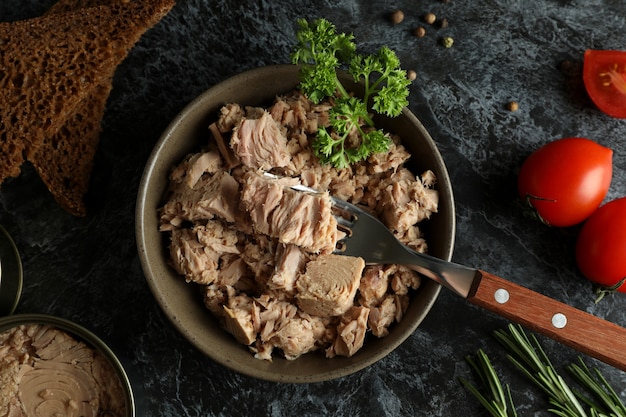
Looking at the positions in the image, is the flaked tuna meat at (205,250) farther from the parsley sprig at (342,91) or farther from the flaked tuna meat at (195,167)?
the parsley sprig at (342,91)

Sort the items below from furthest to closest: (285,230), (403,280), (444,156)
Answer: (444,156), (403,280), (285,230)

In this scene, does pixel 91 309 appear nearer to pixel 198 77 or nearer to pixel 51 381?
pixel 51 381

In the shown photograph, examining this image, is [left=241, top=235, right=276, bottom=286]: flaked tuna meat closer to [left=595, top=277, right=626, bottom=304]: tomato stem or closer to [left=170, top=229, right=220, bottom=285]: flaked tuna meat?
[left=170, top=229, right=220, bottom=285]: flaked tuna meat

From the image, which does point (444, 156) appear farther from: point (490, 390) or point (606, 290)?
point (490, 390)

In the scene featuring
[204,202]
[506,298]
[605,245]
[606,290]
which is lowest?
[606,290]

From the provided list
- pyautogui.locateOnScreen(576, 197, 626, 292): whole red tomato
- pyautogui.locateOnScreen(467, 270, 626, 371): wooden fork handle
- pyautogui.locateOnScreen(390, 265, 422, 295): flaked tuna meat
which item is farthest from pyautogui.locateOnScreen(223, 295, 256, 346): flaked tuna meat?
pyautogui.locateOnScreen(576, 197, 626, 292): whole red tomato

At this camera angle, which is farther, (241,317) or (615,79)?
(615,79)

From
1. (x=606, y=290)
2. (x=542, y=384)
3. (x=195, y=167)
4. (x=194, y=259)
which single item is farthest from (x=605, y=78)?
(x=194, y=259)
